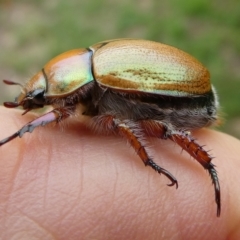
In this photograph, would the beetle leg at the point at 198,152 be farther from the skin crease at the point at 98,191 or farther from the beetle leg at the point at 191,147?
the skin crease at the point at 98,191

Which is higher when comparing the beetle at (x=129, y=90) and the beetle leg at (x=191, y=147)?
the beetle at (x=129, y=90)

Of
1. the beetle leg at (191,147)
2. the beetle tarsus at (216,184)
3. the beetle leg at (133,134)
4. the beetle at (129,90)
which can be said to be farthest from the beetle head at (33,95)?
the beetle tarsus at (216,184)

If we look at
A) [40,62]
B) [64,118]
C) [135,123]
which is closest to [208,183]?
[135,123]

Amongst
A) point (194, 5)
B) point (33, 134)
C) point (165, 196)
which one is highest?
point (33, 134)

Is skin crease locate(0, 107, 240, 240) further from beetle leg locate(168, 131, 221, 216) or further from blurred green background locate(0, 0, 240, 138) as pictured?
blurred green background locate(0, 0, 240, 138)

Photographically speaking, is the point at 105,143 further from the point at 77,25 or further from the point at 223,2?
the point at 223,2

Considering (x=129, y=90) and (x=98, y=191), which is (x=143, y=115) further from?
(x=98, y=191)

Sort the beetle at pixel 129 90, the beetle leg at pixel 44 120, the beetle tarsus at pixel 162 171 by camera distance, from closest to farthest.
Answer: the beetle leg at pixel 44 120 < the beetle tarsus at pixel 162 171 < the beetle at pixel 129 90
